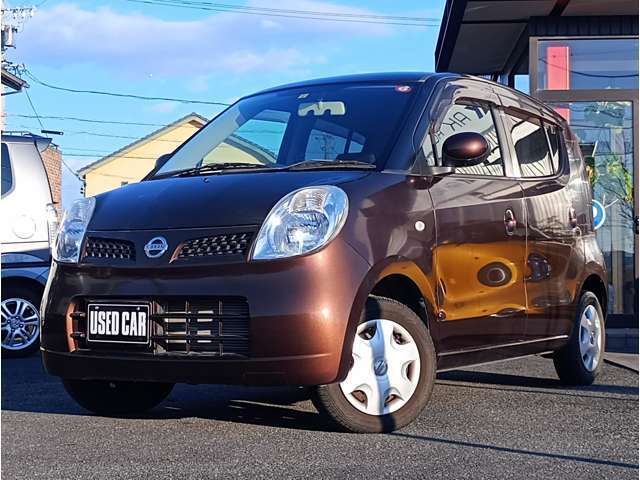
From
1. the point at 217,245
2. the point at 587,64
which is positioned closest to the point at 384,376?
the point at 217,245

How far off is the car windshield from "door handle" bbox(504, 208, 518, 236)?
813mm

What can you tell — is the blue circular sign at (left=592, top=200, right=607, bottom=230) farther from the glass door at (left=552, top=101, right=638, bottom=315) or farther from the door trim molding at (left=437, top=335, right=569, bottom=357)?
the door trim molding at (left=437, top=335, right=569, bottom=357)

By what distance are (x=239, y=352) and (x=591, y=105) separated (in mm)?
7887

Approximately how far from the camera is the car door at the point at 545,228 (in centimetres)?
559

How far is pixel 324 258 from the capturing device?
418cm

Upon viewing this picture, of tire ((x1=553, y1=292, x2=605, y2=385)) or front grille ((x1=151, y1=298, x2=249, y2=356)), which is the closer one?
front grille ((x1=151, y1=298, x2=249, y2=356))

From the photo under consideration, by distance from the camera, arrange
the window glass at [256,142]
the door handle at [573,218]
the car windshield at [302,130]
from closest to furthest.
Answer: the car windshield at [302,130] → the window glass at [256,142] → the door handle at [573,218]

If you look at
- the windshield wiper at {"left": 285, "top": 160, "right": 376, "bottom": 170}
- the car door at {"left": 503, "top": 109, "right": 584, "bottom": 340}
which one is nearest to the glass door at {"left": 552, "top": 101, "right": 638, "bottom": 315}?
the car door at {"left": 503, "top": 109, "right": 584, "bottom": 340}

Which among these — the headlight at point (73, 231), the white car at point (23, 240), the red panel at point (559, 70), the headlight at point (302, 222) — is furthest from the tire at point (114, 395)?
the red panel at point (559, 70)

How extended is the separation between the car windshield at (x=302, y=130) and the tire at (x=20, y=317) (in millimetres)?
3869

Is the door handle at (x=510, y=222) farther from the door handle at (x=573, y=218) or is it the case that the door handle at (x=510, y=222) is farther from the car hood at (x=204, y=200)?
the car hood at (x=204, y=200)

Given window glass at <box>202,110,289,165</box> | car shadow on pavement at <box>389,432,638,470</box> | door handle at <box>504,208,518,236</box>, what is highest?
window glass at <box>202,110,289,165</box>

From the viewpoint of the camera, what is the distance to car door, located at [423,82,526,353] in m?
4.87

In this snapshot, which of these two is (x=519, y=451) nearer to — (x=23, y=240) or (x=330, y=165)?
(x=330, y=165)
